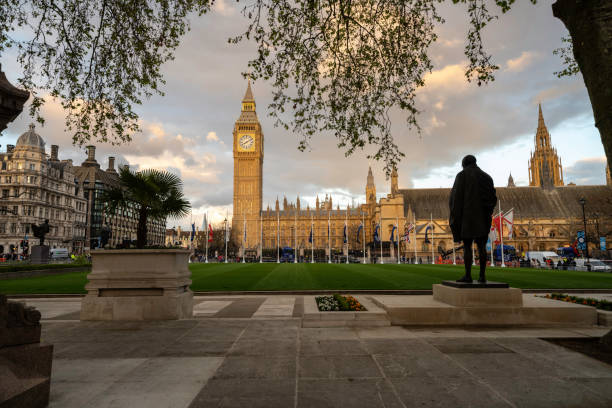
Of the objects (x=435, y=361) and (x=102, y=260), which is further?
(x=102, y=260)

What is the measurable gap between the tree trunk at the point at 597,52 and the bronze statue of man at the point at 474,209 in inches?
163

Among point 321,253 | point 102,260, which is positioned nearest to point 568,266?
point 102,260

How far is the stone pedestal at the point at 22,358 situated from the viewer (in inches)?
116

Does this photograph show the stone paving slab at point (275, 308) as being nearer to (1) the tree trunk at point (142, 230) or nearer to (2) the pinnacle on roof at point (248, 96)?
(1) the tree trunk at point (142, 230)

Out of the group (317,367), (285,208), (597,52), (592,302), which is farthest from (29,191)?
(597,52)

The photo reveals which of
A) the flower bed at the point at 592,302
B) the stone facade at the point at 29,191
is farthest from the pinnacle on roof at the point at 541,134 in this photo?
the stone facade at the point at 29,191

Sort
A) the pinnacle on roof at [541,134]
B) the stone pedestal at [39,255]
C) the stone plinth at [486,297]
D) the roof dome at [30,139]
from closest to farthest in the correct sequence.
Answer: the stone plinth at [486,297] → the stone pedestal at [39,255] → the roof dome at [30,139] → the pinnacle on roof at [541,134]

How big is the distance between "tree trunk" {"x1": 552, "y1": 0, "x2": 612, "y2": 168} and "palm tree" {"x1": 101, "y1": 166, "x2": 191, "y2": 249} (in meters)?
8.64

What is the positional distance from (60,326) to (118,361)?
3.70 meters

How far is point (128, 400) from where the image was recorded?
11.4 feet

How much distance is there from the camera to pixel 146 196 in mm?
9109

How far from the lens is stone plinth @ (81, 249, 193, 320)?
26.3 feet

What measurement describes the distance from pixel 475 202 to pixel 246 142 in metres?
109

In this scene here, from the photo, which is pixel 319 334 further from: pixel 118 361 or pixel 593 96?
pixel 593 96
